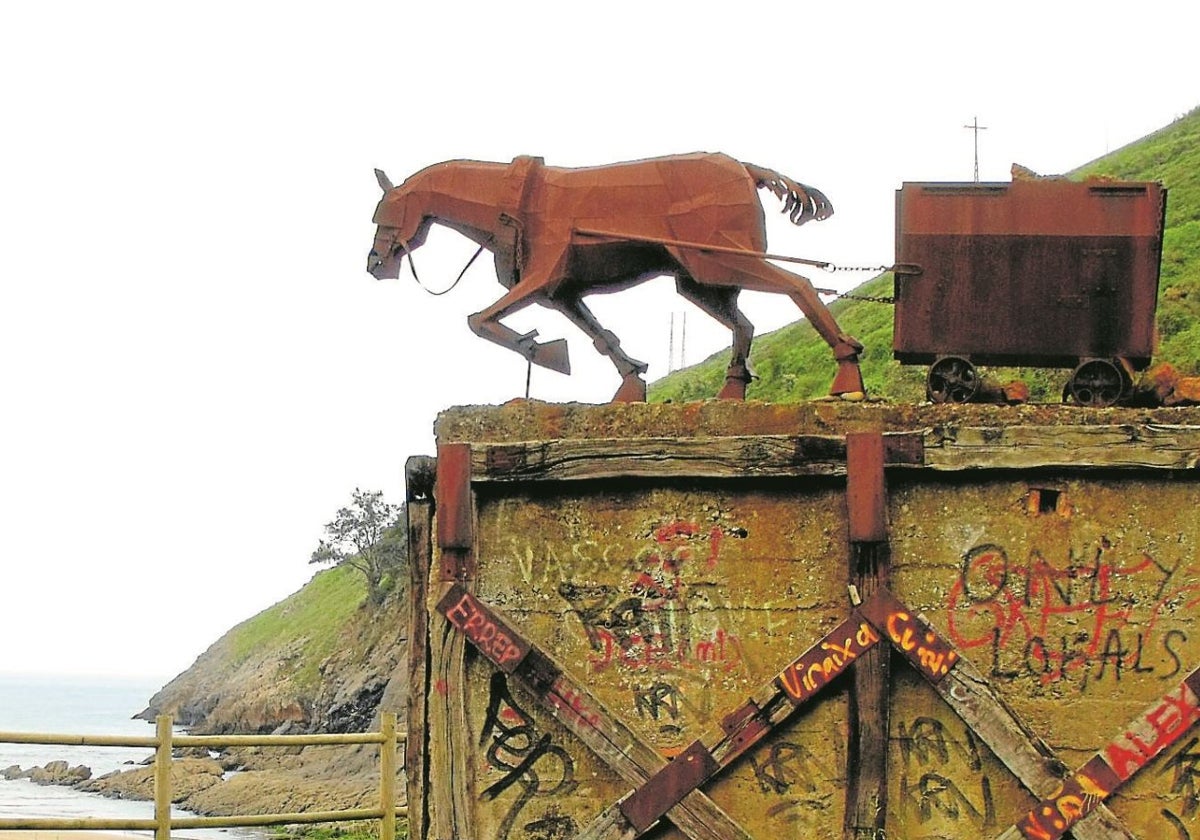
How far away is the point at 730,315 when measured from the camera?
10.5 metres

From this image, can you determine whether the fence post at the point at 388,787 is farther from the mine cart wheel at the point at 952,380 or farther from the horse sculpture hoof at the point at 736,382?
the mine cart wheel at the point at 952,380

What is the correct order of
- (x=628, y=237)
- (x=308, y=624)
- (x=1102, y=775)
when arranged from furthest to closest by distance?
(x=308, y=624)
(x=628, y=237)
(x=1102, y=775)

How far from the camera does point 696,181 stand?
10.4m

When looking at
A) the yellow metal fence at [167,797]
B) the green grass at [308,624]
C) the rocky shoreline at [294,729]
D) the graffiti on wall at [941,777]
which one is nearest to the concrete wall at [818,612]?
the graffiti on wall at [941,777]

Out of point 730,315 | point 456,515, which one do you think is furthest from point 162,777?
point 730,315

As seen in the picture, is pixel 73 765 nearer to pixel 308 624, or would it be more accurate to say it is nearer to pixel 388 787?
pixel 308 624

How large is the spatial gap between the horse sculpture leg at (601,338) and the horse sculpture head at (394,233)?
1.20 m

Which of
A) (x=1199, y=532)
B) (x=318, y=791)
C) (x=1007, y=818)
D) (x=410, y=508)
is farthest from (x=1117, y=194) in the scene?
(x=318, y=791)

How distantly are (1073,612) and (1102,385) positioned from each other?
149 centimetres

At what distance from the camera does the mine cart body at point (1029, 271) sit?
955 centimetres

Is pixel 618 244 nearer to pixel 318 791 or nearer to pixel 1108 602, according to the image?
pixel 1108 602

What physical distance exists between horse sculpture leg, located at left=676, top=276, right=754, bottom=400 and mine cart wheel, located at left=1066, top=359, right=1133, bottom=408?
207cm

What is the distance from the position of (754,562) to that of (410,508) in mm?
2165

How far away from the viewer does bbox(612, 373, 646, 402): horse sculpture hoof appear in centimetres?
1023
